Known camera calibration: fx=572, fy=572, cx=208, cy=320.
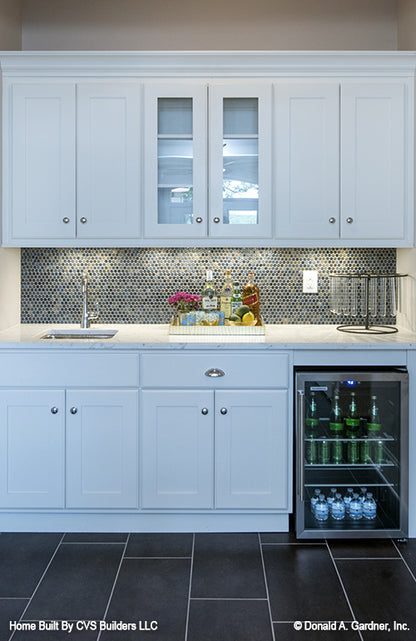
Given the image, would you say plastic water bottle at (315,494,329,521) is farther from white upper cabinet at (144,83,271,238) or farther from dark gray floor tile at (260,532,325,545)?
white upper cabinet at (144,83,271,238)

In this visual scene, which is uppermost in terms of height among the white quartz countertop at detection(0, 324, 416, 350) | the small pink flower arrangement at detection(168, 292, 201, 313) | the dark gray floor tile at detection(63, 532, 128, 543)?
the small pink flower arrangement at detection(168, 292, 201, 313)

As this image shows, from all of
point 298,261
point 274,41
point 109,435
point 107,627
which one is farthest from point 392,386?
point 274,41

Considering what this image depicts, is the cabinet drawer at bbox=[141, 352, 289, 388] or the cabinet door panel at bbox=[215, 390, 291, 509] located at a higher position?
the cabinet drawer at bbox=[141, 352, 289, 388]

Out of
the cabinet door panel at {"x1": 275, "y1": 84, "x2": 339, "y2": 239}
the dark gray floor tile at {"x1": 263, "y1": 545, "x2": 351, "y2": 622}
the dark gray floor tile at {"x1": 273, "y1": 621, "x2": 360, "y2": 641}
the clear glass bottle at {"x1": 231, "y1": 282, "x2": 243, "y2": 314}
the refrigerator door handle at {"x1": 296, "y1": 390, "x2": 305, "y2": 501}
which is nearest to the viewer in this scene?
the dark gray floor tile at {"x1": 273, "y1": 621, "x2": 360, "y2": 641}

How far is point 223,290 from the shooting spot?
314 centimetres

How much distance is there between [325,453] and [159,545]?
849 millimetres

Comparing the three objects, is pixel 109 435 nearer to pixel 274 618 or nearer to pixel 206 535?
pixel 206 535

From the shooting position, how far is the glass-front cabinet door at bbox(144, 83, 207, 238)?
283 cm

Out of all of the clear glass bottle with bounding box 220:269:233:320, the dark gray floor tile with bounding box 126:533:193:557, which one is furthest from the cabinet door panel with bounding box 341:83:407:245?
the dark gray floor tile with bounding box 126:533:193:557

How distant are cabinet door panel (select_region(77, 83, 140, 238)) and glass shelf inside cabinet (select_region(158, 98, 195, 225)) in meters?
0.12

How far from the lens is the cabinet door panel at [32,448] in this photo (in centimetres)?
260

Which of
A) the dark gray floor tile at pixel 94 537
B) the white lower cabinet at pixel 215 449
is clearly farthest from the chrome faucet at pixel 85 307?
the dark gray floor tile at pixel 94 537

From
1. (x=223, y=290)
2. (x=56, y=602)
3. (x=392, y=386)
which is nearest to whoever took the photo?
(x=56, y=602)

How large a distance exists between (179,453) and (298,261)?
4.23 feet
